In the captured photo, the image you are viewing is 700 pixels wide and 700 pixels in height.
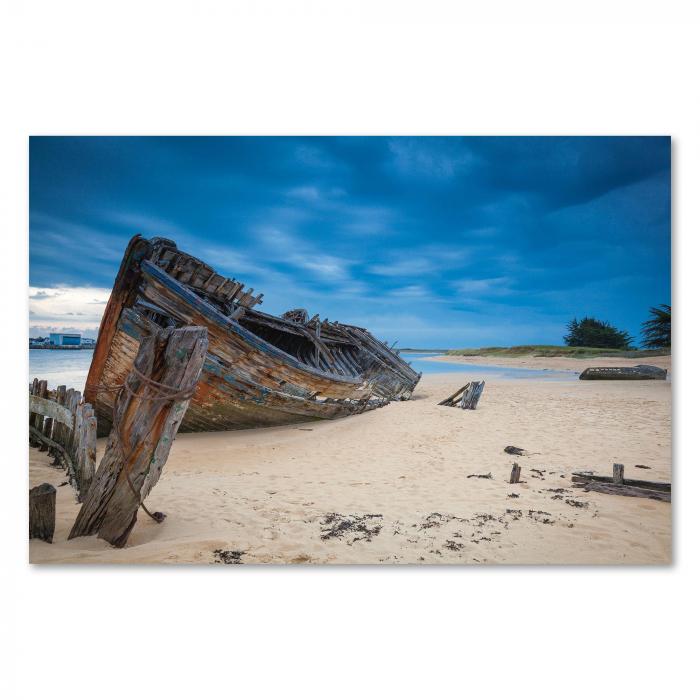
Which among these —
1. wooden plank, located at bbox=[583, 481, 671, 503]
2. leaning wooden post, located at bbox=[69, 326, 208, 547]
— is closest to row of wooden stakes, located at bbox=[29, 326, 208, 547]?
leaning wooden post, located at bbox=[69, 326, 208, 547]

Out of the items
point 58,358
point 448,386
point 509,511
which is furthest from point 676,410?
point 448,386

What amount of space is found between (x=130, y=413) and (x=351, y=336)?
301 inches

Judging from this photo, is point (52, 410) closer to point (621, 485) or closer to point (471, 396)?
point (621, 485)

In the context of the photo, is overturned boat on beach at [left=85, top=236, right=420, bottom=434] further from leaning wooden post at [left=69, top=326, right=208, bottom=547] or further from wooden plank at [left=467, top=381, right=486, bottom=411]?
wooden plank at [left=467, top=381, right=486, bottom=411]

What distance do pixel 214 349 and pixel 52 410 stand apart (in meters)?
1.71

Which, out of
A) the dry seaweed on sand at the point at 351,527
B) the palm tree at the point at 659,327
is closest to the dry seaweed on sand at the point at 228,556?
the dry seaweed on sand at the point at 351,527

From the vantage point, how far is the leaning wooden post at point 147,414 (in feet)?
7.88

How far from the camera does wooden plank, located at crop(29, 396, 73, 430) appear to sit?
392 cm

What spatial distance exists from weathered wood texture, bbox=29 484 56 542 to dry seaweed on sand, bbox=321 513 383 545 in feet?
5.72

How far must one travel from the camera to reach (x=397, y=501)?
3.71m

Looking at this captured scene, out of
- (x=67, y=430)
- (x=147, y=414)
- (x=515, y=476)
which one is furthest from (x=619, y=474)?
(x=67, y=430)

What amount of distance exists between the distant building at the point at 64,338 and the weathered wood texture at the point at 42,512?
1.37m

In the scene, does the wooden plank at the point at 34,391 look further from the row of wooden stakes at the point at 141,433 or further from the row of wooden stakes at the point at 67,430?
the row of wooden stakes at the point at 141,433
